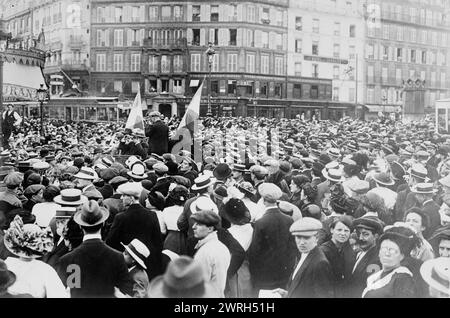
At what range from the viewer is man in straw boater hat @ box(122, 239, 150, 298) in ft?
15.7

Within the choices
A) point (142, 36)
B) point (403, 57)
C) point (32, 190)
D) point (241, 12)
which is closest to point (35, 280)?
point (32, 190)

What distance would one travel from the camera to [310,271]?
4645 mm

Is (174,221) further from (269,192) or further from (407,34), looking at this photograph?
(407,34)

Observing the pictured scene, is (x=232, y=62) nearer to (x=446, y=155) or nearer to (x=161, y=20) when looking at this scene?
(x=161, y=20)

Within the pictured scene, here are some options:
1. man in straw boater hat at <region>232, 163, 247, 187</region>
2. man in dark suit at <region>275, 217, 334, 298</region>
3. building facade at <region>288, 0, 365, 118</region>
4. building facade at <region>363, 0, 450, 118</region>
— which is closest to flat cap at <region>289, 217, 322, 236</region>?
man in dark suit at <region>275, 217, 334, 298</region>

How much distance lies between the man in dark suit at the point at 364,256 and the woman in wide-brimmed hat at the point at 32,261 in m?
2.49

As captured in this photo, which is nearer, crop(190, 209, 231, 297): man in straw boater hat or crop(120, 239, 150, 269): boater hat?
crop(120, 239, 150, 269): boater hat

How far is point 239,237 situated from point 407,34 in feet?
79.4

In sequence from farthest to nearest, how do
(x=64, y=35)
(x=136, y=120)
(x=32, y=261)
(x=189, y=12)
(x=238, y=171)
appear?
(x=189, y=12), (x=64, y=35), (x=136, y=120), (x=238, y=171), (x=32, y=261)

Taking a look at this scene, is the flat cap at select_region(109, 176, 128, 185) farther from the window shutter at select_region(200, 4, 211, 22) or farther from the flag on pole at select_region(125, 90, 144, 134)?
the window shutter at select_region(200, 4, 211, 22)

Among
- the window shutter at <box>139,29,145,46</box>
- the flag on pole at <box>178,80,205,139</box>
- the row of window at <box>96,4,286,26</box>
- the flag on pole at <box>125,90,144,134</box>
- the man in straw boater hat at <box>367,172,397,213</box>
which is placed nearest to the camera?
the man in straw boater hat at <box>367,172,397,213</box>

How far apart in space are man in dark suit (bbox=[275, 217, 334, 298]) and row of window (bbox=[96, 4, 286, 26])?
40269 mm

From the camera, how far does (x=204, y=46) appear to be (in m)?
47.8
